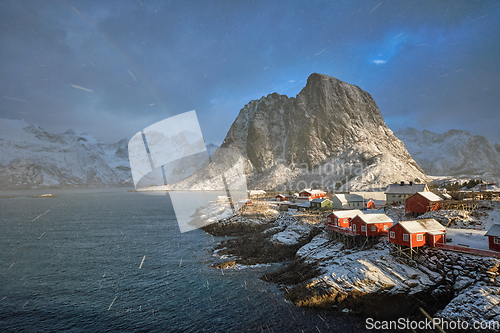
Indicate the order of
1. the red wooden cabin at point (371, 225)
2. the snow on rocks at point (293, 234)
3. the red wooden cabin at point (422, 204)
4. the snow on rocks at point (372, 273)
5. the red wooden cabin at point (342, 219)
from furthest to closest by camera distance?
the snow on rocks at point (293, 234) → the red wooden cabin at point (422, 204) → the red wooden cabin at point (342, 219) → the red wooden cabin at point (371, 225) → the snow on rocks at point (372, 273)

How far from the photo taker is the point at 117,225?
2699 inches

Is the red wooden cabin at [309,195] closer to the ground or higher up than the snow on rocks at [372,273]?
higher up

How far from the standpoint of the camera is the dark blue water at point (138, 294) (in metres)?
20.5

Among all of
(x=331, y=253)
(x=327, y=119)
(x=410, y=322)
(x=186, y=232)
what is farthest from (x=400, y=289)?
(x=327, y=119)

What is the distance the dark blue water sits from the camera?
808 inches

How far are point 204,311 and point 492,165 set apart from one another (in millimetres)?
243641

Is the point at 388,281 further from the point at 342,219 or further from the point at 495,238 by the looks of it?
the point at 342,219

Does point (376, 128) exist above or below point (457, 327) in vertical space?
above

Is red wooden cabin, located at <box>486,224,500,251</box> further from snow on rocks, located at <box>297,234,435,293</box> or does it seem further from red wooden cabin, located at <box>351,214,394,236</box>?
red wooden cabin, located at <box>351,214,394,236</box>

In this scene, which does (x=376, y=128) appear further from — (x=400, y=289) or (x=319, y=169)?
(x=400, y=289)

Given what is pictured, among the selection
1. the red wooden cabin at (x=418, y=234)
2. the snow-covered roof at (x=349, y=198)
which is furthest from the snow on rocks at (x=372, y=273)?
the snow-covered roof at (x=349, y=198)

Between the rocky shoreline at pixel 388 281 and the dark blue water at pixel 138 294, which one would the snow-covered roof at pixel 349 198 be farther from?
the dark blue water at pixel 138 294

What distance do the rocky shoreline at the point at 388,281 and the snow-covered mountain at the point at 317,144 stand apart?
71524 mm

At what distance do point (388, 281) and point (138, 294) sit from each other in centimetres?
2530
